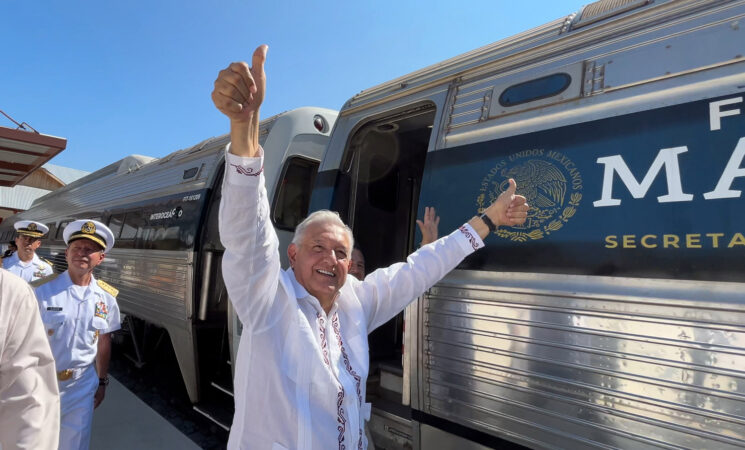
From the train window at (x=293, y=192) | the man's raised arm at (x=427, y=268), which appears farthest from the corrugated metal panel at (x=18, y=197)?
the man's raised arm at (x=427, y=268)

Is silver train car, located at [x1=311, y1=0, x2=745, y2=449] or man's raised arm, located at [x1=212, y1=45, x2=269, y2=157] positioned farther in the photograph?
silver train car, located at [x1=311, y1=0, x2=745, y2=449]

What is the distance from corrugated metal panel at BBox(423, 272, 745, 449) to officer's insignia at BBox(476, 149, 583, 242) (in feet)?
0.73

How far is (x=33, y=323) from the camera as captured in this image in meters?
1.31

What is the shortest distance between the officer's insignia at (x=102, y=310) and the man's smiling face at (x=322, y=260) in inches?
79.4

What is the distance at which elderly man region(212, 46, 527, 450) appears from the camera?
1236 mm

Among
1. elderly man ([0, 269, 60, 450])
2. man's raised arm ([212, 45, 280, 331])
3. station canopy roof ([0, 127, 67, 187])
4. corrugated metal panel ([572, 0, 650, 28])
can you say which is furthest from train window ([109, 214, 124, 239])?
corrugated metal panel ([572, 0, 650, 28])

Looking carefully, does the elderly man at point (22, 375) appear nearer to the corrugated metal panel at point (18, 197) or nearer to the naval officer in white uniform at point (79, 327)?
the naval officer in white uniform at point (79, 327)

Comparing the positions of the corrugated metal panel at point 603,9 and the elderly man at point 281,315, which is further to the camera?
the corrugated metal panel at point 603,9

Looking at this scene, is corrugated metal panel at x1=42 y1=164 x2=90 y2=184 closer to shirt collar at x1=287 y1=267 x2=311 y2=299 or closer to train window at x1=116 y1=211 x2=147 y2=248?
train window at x1=116 y1=211 x2=147 y2=248

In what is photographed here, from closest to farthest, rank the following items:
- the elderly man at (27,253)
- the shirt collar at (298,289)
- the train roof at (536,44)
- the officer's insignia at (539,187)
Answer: the shirt collar at (298,289), the officer's insignia at (539,187), the train roof at (536,44), the elderly man at (27,253)

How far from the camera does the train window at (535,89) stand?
6.28ft

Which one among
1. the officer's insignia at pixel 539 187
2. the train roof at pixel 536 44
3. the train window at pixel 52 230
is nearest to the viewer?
the officer's insignia at pixel 539 187

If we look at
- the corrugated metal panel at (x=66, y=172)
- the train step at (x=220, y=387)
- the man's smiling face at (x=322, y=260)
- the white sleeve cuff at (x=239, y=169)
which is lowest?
the train step at (x=220, y=387)

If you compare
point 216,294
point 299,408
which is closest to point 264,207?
point 299,408
